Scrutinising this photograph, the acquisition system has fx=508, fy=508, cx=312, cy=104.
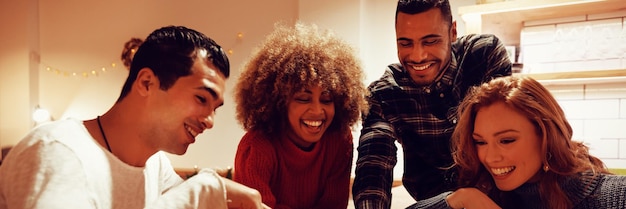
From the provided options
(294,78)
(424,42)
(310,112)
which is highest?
(424,42)

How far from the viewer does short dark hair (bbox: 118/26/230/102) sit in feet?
3.71

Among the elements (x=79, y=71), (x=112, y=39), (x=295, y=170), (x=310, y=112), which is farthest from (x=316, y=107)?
(x=79, y=71)

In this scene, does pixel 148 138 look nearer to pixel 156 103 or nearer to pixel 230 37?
pixel 156 103

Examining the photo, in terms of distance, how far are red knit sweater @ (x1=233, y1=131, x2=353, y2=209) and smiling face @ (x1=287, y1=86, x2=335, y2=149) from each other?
2.4 inches

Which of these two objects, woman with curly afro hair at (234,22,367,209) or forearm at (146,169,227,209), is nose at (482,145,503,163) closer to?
woman with curly afro hair at (234,22,367,209)

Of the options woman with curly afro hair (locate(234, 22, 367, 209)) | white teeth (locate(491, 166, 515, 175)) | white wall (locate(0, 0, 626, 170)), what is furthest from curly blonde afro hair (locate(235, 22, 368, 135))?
white wall (locate(0, 0, 626, 170))

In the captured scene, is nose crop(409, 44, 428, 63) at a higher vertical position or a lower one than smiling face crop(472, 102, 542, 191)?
higher

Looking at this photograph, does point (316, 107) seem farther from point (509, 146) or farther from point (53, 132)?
point (53, 132)

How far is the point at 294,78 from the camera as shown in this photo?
1.62m

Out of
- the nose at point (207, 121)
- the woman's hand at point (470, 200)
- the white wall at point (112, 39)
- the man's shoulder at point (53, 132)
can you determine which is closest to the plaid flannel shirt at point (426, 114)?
the woman's hand at point (470, 200)

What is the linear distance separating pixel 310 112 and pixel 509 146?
0.58m

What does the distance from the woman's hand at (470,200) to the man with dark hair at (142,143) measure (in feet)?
1.88

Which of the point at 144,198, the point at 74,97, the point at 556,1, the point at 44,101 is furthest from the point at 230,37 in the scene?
the point at 144,198

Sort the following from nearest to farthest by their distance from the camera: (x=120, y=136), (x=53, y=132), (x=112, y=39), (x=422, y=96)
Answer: (x=53, y=132)
(x=120, y=136)
(x=422, y=96)
(x=112, y=39)
